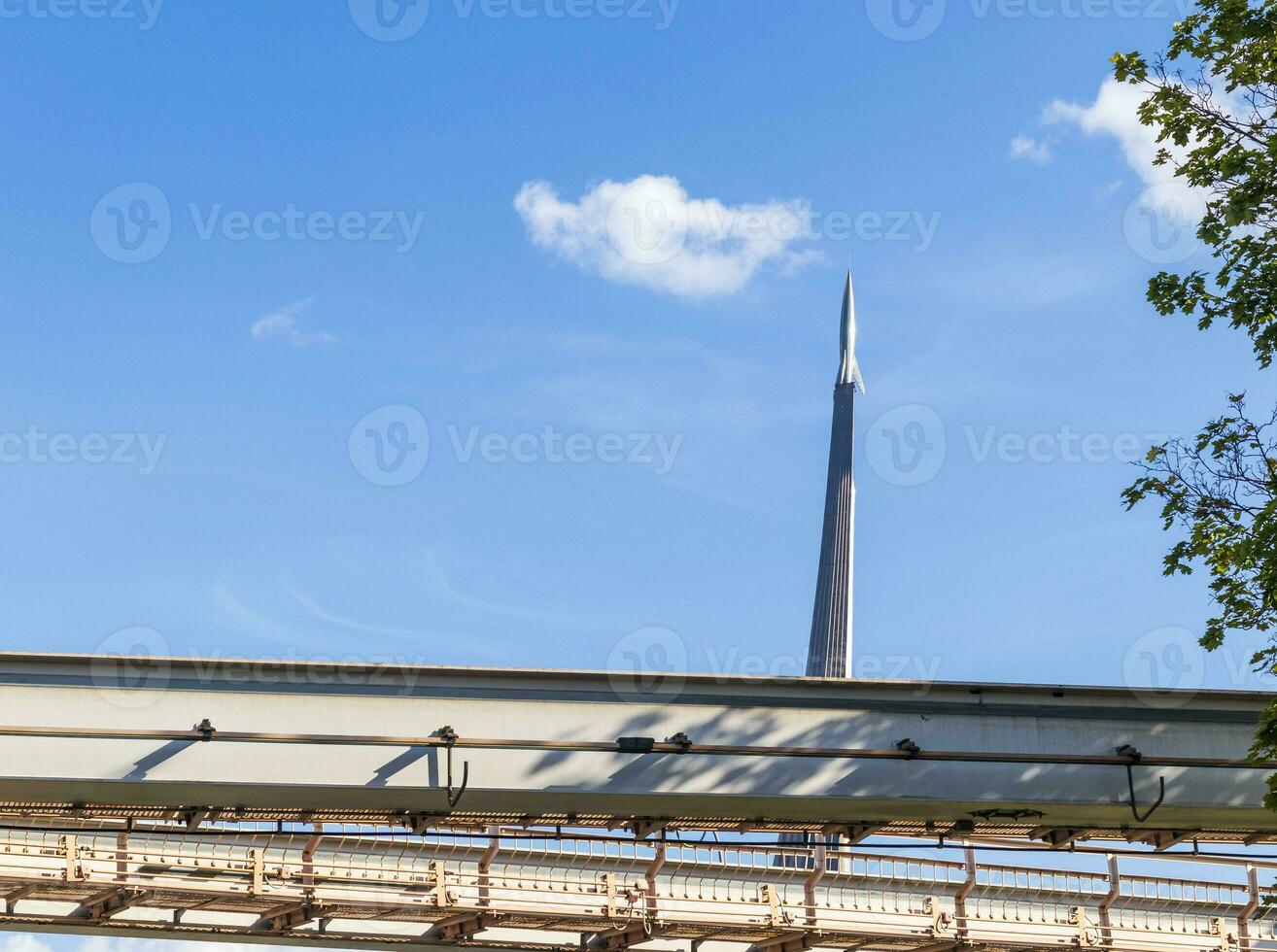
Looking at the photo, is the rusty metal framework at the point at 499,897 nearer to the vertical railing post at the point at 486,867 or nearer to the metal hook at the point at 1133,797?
the vertical railing post at the point at 486,867

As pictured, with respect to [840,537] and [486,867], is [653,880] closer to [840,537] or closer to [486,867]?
[486,867]

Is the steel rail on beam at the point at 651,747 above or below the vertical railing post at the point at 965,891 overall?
above

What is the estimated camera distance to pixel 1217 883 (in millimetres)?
26516

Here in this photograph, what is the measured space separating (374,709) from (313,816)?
5.46ft

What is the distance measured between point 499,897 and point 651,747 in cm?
861

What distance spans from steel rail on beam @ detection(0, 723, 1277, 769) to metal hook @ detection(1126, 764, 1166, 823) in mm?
113

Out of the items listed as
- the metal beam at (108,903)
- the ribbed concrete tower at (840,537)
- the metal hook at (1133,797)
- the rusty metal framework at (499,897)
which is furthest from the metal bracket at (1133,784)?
the ribbed concrete tower at (840,537)

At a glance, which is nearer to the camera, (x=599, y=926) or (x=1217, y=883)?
(x=599, y=926)

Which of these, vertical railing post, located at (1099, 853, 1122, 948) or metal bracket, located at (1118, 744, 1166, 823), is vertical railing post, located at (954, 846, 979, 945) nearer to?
vertical railing post, located at (1099, 853, 1122, 948)

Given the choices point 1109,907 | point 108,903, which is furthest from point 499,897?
point 1109,907

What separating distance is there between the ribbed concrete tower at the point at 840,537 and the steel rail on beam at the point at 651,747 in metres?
139

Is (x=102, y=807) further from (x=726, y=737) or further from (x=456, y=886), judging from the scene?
(x=456, y=886)

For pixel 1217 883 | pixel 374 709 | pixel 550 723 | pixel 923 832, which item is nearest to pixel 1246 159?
pixel 923 832

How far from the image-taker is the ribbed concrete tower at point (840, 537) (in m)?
164
